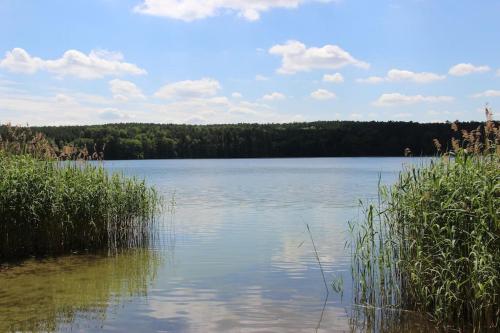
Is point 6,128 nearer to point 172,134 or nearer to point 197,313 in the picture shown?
point 197,313

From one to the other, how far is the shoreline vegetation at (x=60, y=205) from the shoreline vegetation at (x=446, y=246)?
7843mm

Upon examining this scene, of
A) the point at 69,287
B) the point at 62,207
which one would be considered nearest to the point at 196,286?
the point at 69,287

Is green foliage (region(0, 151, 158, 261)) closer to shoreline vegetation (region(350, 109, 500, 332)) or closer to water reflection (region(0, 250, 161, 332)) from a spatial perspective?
water reflection (region(0, 250, 161, 332))

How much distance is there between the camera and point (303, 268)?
41.1ft

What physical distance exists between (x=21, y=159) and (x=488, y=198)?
36.9 ft

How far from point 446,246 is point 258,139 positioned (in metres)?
119

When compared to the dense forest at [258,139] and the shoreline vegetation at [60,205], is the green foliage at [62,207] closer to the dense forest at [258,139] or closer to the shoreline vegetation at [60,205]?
the shoreline vegetation at [60,205]

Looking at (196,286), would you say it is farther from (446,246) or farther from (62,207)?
(446,246)

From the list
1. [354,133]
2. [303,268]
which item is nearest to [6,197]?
[303,268]

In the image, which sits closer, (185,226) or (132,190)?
(132,190)

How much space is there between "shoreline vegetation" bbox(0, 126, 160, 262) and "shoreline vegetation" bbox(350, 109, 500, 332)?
7843 millimetres

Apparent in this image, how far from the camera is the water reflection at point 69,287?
8.74 meters

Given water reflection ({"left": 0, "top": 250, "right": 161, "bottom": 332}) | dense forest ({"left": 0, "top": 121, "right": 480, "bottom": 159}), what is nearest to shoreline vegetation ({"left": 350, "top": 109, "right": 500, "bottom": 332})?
water reflection ({"left": 0, "top": 250, "right": 161, "bottom": 332})

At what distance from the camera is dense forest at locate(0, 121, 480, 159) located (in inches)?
4331
